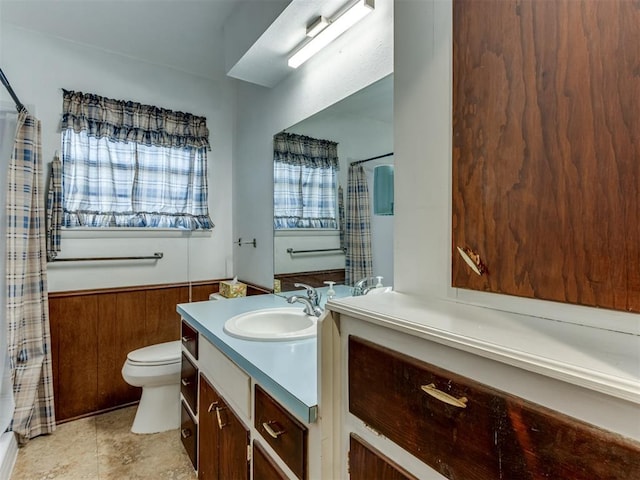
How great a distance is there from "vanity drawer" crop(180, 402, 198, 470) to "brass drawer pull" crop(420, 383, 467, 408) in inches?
55.2

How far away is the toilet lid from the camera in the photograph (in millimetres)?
1969

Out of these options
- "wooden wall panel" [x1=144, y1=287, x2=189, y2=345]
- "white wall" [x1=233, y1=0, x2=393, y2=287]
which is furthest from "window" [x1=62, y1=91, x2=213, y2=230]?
"wooden wall panel" [x1=144, y1=287, x2=189, y2=345]

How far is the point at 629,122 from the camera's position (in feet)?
1.66

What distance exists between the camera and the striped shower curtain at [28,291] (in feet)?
5.85

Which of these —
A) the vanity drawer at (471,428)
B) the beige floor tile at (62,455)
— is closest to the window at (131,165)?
the beige floor tile at (62,455)

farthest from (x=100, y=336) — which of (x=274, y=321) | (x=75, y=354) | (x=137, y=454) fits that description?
(x=274, y=321)

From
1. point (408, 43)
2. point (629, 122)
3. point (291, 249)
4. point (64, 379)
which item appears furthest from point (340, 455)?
point (64, 379)

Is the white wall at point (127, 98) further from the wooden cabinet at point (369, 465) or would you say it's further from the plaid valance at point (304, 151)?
the wooden cabinet at point (369, 465)

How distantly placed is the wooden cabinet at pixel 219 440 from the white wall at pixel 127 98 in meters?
1.34

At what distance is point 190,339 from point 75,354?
1.17m

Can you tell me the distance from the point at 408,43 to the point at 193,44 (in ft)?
6.36

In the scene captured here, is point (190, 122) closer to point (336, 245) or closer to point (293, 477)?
point (336, 245)

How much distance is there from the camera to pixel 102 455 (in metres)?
1.85

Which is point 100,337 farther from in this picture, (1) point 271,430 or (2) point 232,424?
(1) point 271,430
